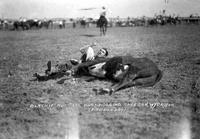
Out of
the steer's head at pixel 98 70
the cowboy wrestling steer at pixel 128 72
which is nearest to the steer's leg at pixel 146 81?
the cowboy wrestling steer at pixel 128 72

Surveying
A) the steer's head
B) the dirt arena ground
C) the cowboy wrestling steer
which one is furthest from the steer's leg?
the steer's head

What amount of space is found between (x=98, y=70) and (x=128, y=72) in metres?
0.90

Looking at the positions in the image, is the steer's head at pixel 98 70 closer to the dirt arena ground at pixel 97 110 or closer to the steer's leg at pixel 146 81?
the dirt arena ground at pixel 97 110

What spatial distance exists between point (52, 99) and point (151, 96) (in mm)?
2061

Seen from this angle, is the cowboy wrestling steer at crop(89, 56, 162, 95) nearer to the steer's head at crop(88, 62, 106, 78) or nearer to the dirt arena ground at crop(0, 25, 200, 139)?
the steer's head at crop(88, 62, 106, 78)

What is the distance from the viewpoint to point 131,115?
3.81 m

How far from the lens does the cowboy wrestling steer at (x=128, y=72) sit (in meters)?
4.85

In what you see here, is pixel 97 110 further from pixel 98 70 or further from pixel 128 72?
pixel 98 70

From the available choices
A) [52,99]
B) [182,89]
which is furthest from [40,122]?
[182,89]

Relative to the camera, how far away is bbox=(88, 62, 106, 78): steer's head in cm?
542

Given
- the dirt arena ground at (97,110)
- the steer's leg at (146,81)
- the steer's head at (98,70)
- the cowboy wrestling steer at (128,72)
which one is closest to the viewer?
the dirt arena ground at (97,110)

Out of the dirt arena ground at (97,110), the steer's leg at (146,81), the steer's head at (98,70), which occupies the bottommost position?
the dirt arena ground at (97,110)

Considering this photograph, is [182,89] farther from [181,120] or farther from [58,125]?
[58,125]

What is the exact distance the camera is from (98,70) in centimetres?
548
